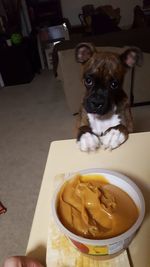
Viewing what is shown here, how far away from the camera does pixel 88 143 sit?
0.74 meters

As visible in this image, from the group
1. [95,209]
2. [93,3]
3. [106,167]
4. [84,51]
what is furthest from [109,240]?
[93,3]

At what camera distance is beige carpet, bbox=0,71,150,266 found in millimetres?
1411

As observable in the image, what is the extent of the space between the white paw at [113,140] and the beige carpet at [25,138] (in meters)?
0.50

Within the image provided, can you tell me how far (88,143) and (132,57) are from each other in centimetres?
34

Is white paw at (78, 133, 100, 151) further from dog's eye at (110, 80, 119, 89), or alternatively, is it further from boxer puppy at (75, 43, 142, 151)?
dog's eye at (110, 80, 119, 89)

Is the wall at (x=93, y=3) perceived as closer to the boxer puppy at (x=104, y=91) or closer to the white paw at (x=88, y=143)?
the boxer puppy at (x=104, y=91)

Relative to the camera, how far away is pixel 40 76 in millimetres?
3209

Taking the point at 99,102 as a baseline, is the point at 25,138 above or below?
below

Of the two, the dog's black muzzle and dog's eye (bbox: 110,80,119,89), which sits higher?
dog's eye (bbox: 110,80,119,89)

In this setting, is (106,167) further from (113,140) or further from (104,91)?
(104,91)

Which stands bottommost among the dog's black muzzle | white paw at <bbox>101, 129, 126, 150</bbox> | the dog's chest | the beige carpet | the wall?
the beige carpet

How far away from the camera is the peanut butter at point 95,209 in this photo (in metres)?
0.45

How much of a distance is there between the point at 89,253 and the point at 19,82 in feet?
9.28

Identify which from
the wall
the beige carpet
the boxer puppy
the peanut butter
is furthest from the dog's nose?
the wall
